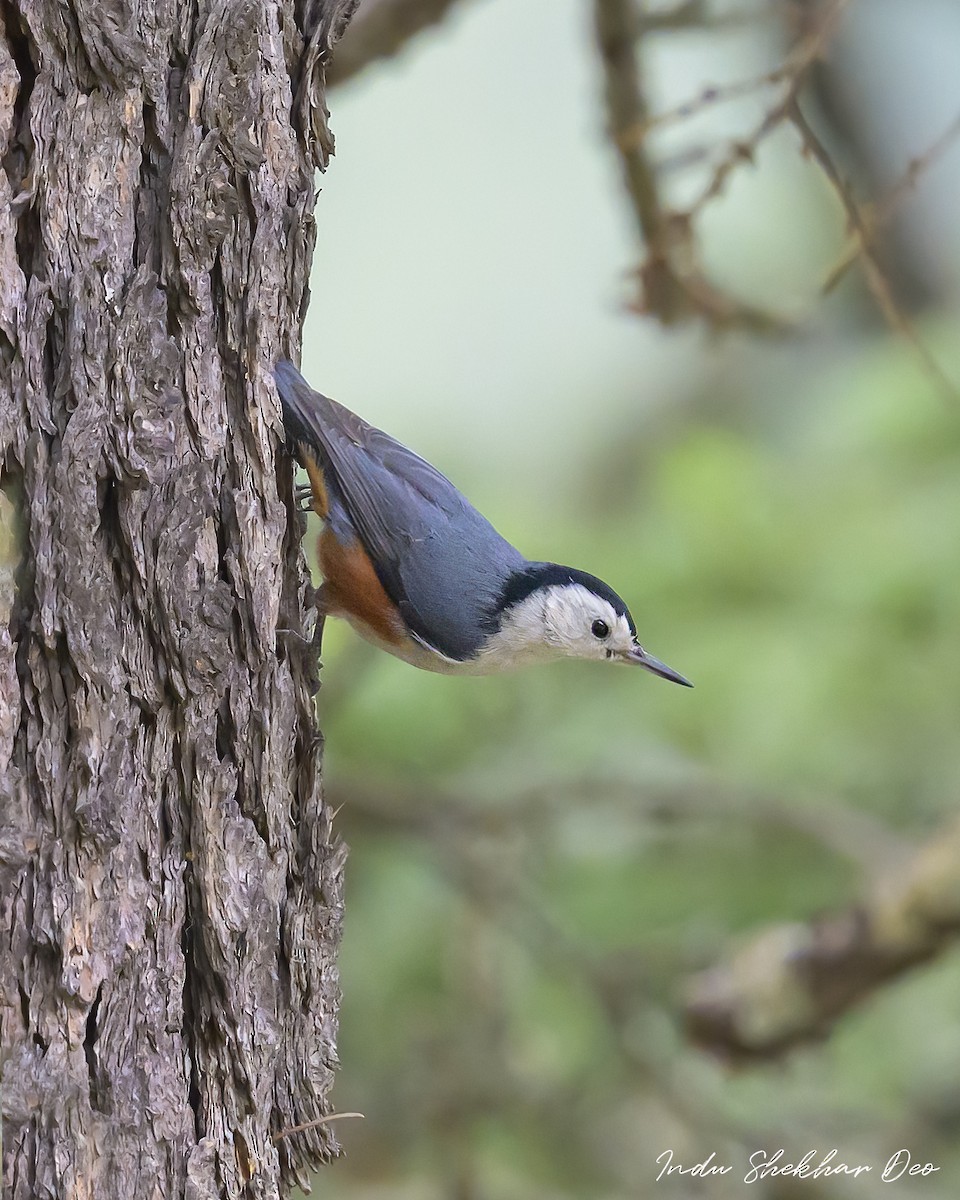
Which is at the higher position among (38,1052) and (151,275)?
(151,275)

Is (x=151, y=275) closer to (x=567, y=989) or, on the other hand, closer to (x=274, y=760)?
(x=274, y=760)

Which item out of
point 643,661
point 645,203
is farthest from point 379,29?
point 643,661

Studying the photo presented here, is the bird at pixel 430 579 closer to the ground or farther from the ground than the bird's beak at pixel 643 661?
farther from the ground

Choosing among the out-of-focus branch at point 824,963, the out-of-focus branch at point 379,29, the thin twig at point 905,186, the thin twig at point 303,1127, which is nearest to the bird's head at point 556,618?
the thin twig at point 905,186

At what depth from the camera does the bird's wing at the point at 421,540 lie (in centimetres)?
253

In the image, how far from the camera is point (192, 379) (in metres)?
1.87

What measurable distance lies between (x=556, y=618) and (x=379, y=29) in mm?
1437

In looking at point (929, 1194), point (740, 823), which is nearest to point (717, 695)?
point (740, 823)

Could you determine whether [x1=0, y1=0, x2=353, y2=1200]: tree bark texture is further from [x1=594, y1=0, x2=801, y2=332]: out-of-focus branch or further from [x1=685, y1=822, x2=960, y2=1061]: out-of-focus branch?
[x1=685, y1=822, x2=960, y2=1061]: out-of-focus branch

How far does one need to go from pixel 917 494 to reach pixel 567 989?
1.84 metres

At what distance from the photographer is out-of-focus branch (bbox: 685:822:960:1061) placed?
3.14m

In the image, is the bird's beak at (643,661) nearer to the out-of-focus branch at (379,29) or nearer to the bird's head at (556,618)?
the bird's head at (556,618)

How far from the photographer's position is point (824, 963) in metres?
3.24

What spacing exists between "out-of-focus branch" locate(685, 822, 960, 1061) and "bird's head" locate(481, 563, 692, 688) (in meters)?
0.91
